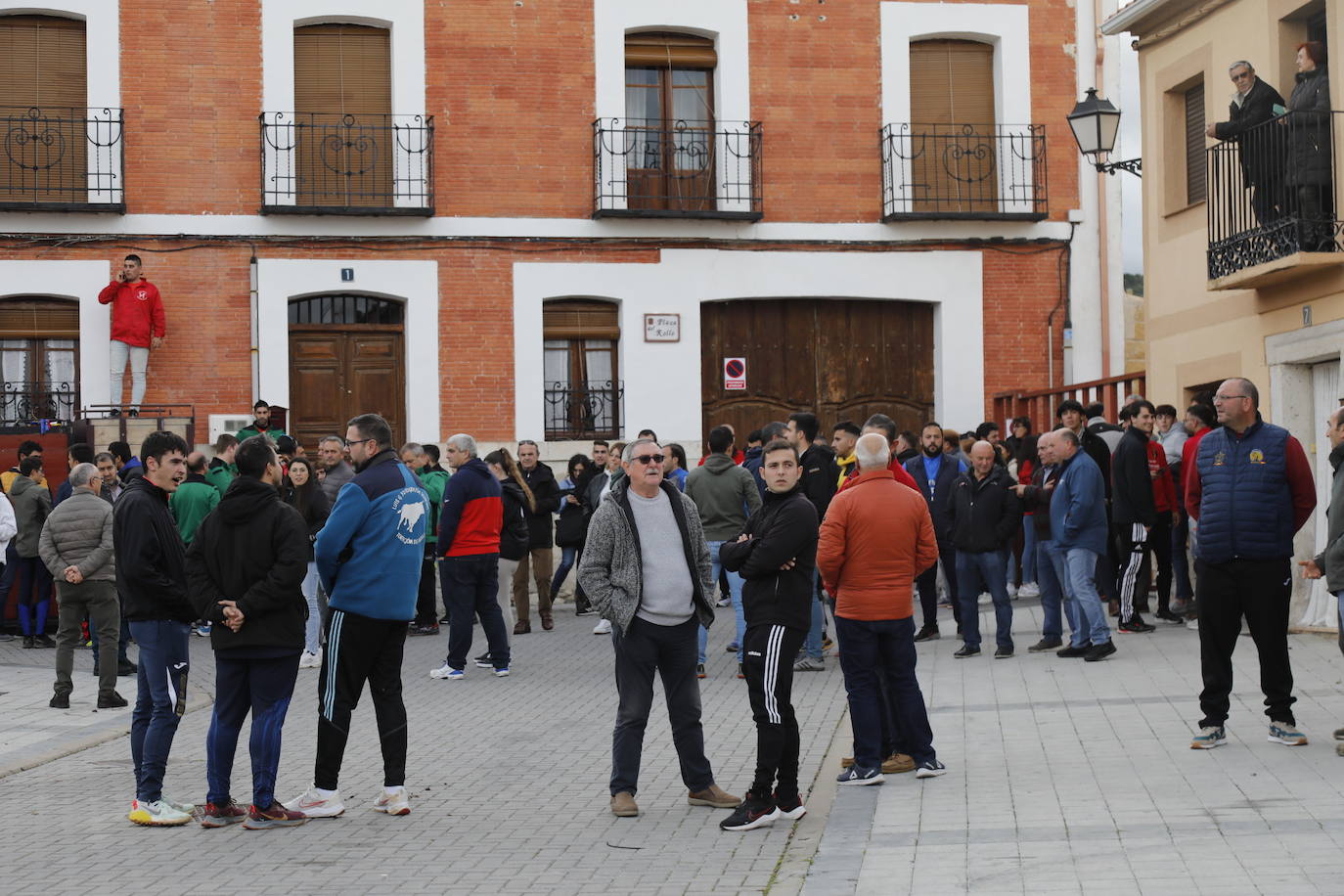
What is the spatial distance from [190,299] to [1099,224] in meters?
11.6

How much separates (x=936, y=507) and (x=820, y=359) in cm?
704

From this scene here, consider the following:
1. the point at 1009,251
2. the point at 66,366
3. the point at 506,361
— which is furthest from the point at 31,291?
the point at 1009,251

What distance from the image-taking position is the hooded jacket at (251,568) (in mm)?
8062

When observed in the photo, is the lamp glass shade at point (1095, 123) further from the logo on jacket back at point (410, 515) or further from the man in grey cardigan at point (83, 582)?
the logo on jacket back at point (410, 515)

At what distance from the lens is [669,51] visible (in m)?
22.2

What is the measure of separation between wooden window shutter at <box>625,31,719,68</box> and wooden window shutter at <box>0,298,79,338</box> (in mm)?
7525

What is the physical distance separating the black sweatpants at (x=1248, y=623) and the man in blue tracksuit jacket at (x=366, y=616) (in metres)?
4.26

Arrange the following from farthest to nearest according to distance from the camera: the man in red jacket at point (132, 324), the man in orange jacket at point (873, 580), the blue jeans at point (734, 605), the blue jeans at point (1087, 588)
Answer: the man in red jacket at point (132, 324)
the blue jeans at point (1087, 588)
the blue jeans at point (734, 605)
the man in orange jacket at point (873, 580)

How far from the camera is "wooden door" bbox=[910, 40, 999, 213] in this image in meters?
22.4

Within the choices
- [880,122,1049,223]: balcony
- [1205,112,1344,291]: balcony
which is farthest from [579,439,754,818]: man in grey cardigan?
[880,122,1049,223]: balcony

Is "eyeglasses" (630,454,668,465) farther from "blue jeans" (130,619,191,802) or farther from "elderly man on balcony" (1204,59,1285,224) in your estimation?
"elderly man on balcony" (1204,59,1285,224)

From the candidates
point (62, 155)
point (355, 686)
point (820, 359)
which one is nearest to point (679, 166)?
point (820, 359)

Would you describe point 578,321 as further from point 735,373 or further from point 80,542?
point 80,542

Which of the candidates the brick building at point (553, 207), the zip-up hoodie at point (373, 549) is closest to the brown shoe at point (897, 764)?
the zip-up hoodie at point (373, 549)
